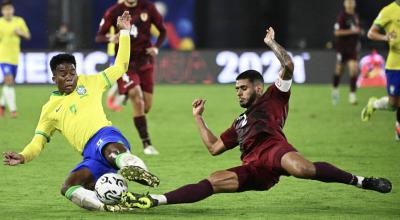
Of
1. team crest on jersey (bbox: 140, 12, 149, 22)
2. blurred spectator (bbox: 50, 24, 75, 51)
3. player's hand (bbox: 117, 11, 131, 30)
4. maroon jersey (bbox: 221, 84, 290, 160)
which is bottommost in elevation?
blurred spectator (bbox: 50, 24, 75, 51)

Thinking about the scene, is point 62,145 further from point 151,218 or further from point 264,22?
point 264,22

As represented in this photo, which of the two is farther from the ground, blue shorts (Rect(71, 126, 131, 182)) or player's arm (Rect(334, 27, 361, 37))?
player's arm (Rect(334, 27, 361, 37))

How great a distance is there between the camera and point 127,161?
8938 mm

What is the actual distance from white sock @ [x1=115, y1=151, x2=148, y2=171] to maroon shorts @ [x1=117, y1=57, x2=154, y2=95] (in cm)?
522

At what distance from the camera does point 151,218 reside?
8984 mm

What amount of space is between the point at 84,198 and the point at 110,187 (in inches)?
20.5

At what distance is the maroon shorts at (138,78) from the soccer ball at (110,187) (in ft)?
17.9

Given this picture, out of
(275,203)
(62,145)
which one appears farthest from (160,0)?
(275,203)

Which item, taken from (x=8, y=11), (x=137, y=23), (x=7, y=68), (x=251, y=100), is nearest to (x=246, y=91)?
(x=251, y=100)

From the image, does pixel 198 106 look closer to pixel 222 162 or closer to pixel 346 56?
pixel 222 162

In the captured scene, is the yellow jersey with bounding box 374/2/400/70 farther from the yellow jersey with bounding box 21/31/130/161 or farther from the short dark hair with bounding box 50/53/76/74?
the short dark hair with bounding box 50/53/76/74

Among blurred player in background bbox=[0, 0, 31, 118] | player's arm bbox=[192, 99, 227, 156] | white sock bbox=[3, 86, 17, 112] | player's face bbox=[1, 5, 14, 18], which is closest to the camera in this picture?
player's arm bbox=[192, 99, 227, 156]

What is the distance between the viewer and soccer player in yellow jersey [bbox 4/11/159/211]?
9289 mm

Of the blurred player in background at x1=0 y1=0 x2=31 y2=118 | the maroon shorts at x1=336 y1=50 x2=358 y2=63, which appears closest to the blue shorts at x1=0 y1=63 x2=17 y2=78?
the blurred player in background at x1=0 y1=0 x2=31 y2=118
